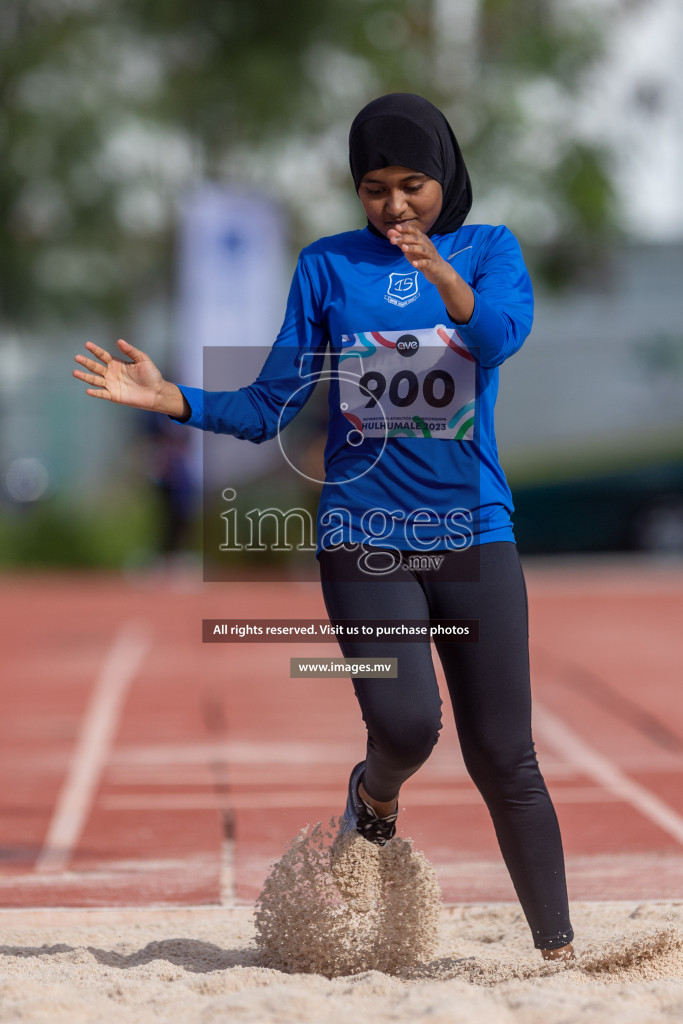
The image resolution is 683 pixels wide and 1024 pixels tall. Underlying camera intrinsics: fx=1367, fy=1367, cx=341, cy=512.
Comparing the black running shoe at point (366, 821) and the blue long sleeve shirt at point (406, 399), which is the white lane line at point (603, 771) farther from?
the blue long sleeve shirt at point (406, 399)

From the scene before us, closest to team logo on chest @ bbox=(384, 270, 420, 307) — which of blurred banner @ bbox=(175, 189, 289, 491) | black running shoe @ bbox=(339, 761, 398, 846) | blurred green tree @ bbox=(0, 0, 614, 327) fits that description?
black running shoe @ bbox=(339, 761, 398, 846)

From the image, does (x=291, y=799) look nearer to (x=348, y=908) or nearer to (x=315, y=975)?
(x=348, y=908)

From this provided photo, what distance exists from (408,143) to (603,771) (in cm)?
392

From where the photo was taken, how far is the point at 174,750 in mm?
6969

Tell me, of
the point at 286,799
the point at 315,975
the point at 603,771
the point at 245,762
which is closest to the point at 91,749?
the point at 245,762

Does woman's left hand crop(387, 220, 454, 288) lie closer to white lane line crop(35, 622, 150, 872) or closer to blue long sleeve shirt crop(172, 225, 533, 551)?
blue long sleeve shirt crop(172, 225, 533, 551)

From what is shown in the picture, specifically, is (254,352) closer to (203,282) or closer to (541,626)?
(541,626)

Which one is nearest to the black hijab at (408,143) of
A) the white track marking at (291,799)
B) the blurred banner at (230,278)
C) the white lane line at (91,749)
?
the white lane line at (91,749)

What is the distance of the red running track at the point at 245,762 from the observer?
15.6 ft

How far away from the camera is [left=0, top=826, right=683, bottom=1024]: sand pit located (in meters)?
2.95

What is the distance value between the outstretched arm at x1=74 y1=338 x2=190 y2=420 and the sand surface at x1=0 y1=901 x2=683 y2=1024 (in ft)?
4.59

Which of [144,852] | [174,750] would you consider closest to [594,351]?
[174,750]

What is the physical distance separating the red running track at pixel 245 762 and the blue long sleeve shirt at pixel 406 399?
1.62 meters

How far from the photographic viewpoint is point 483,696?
3309 mm
